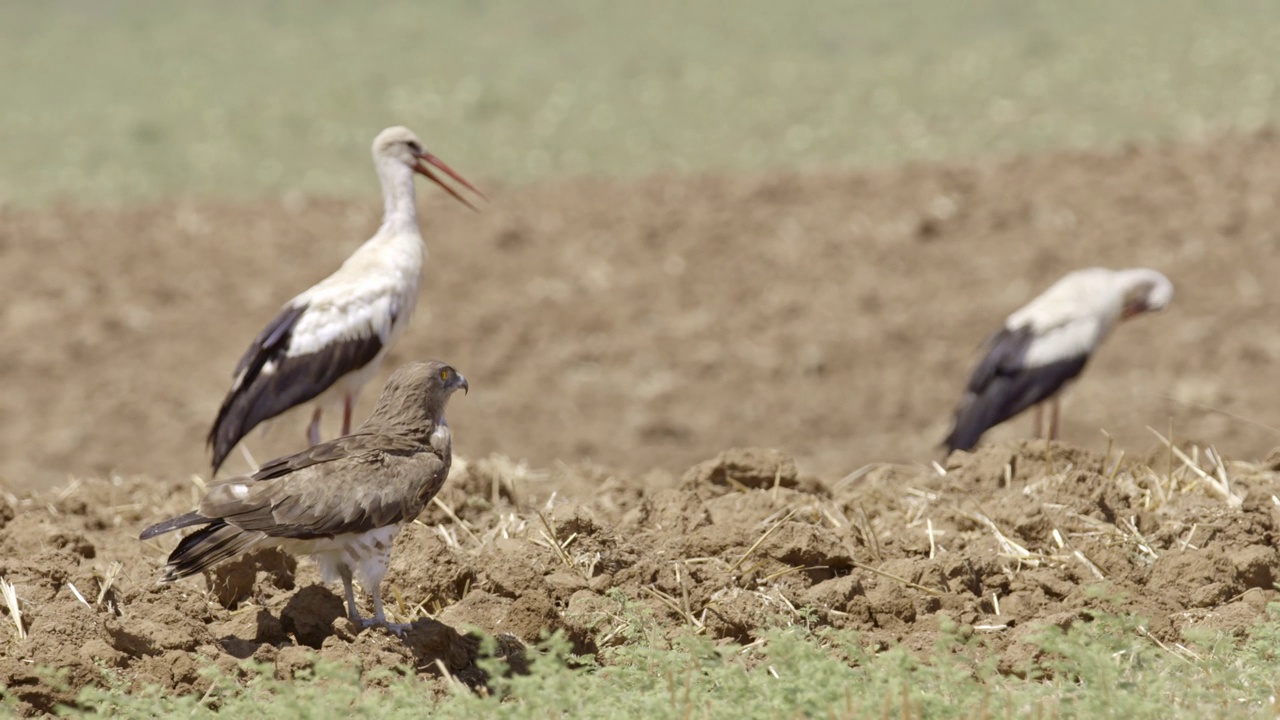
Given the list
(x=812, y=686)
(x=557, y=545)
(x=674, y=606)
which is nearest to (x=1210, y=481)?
(x=674, y=606)

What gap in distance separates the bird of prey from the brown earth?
309mm

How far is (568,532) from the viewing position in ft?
24.0

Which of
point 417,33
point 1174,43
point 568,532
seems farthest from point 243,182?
point 568,532

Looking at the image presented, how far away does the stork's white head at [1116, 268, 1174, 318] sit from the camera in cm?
1340

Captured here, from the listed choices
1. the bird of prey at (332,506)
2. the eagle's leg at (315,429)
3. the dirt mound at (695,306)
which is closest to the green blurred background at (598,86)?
the dirt mound at (695,306)

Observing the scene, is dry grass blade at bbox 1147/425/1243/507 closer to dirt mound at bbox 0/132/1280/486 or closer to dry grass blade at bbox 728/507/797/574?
dry grass blade at bbox 728/507/797/574

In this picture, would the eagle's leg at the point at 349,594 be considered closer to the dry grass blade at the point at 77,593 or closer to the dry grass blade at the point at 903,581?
the dry grass blade at the point at 77,593

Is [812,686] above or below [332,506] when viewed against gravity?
below

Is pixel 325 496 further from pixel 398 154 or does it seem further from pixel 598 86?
pixel 598 86

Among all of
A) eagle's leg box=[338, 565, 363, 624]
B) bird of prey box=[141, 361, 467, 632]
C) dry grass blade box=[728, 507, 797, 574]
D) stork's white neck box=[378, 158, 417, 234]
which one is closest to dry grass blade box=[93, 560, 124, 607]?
bird of prey box=[141, 361, 467, 632]

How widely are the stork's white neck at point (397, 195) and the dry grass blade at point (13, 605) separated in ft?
14.5

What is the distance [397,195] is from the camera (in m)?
10.8

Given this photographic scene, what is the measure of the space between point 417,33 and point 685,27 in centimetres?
600

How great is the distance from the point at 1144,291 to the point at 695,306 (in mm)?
5373
